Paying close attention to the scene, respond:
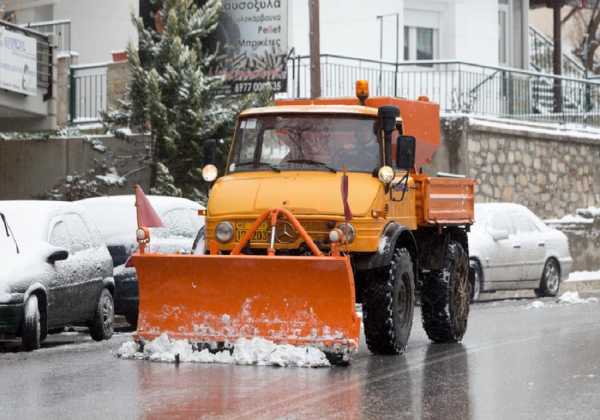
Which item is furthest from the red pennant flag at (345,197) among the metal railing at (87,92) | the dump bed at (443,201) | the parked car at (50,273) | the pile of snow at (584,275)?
the metal railing at (87,92)

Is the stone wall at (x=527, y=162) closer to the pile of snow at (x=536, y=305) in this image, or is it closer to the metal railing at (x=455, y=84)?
the metal railing at (x=455, y=84)

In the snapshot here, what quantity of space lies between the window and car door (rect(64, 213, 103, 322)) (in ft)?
65.8

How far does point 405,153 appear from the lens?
14.4 metres

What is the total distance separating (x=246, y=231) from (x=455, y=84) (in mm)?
20863

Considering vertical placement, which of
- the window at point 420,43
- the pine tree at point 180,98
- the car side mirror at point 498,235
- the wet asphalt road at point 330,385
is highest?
the window at point 420,43

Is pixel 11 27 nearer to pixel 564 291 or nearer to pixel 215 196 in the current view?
pixel 564 291

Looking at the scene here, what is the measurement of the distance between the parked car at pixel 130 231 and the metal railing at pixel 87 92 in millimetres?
12799

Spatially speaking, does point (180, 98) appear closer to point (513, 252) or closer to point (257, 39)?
point (257, 39)

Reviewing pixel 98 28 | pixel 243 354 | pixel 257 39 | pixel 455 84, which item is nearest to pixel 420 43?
pixel 455 84

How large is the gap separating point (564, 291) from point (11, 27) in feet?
36.3

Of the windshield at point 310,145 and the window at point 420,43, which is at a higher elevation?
the window at point 420,43

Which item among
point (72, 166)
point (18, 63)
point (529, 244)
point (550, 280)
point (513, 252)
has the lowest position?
point (550, 280)

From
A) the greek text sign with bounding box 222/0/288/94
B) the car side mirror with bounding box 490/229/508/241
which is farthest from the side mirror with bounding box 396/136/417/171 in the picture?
the greek text sign with bounding box 222/0/288/94

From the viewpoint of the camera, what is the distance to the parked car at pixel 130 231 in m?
18.9
